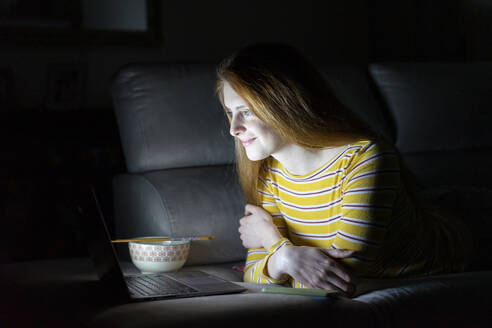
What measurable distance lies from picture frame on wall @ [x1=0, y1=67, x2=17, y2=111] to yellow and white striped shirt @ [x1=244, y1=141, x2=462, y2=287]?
151cm

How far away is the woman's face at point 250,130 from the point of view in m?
1.44

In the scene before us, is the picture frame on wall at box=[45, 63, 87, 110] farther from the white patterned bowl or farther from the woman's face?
the woman's face

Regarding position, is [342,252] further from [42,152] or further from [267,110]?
[42,152]

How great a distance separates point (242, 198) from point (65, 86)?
139 cm

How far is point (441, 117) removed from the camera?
87.4 inches

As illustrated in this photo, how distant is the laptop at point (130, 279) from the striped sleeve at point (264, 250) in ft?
0.36

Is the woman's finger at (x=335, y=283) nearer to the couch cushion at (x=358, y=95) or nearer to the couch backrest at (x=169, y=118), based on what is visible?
the couch backrest at (x=169, y=118)

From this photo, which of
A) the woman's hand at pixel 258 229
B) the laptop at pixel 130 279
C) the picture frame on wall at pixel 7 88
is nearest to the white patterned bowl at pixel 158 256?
Answer: the laptop at pixel 130 279

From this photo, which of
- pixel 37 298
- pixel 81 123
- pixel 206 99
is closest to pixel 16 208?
pixel 81 123

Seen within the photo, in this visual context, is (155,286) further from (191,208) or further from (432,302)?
(432,302)

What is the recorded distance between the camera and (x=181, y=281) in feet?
4.57

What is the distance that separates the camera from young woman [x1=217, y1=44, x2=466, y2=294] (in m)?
1.32

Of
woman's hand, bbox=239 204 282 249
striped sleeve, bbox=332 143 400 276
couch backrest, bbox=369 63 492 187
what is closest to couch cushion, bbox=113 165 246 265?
woman's hand, bbox=239 204 282 249

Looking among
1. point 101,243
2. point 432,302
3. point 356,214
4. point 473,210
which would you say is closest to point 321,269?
point 356,214
